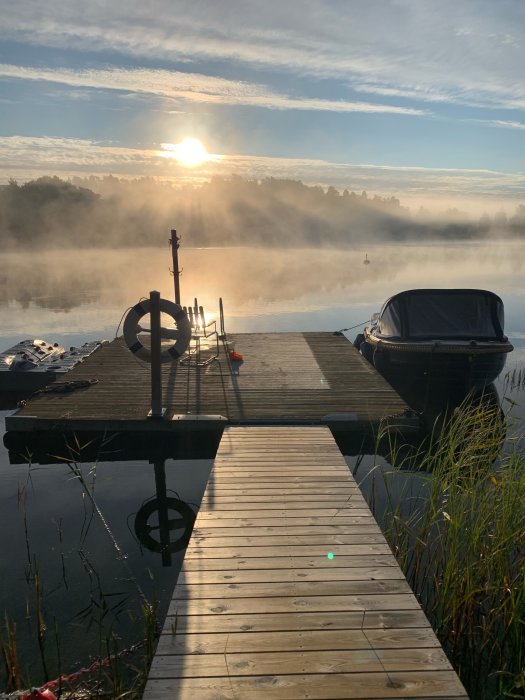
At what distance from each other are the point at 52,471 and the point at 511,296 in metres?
33.0

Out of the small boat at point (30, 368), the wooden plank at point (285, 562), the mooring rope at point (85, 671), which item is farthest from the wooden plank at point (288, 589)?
the small boat at point (30, 368)

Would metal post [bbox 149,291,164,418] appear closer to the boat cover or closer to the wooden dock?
the wooden dock

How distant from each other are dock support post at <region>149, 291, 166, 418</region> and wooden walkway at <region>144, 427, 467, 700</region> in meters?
3.31

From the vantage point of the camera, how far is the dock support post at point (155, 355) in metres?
8.77

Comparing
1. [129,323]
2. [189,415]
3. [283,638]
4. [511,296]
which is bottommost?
[511,296]

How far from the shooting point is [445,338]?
503 inches

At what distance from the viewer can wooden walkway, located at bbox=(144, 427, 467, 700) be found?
315cm

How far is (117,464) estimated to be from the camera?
9.13 m

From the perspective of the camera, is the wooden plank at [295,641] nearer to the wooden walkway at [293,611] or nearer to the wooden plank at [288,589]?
the wooden walkway at [293,611]

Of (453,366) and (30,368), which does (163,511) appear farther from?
(30,368)

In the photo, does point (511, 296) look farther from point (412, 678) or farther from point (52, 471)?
point (412, 678)

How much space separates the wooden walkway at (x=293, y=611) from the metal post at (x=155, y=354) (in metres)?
3.31

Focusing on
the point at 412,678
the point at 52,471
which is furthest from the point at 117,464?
the point at 412,678

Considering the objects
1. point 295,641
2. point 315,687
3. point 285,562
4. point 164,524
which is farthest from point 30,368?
point 315,687
